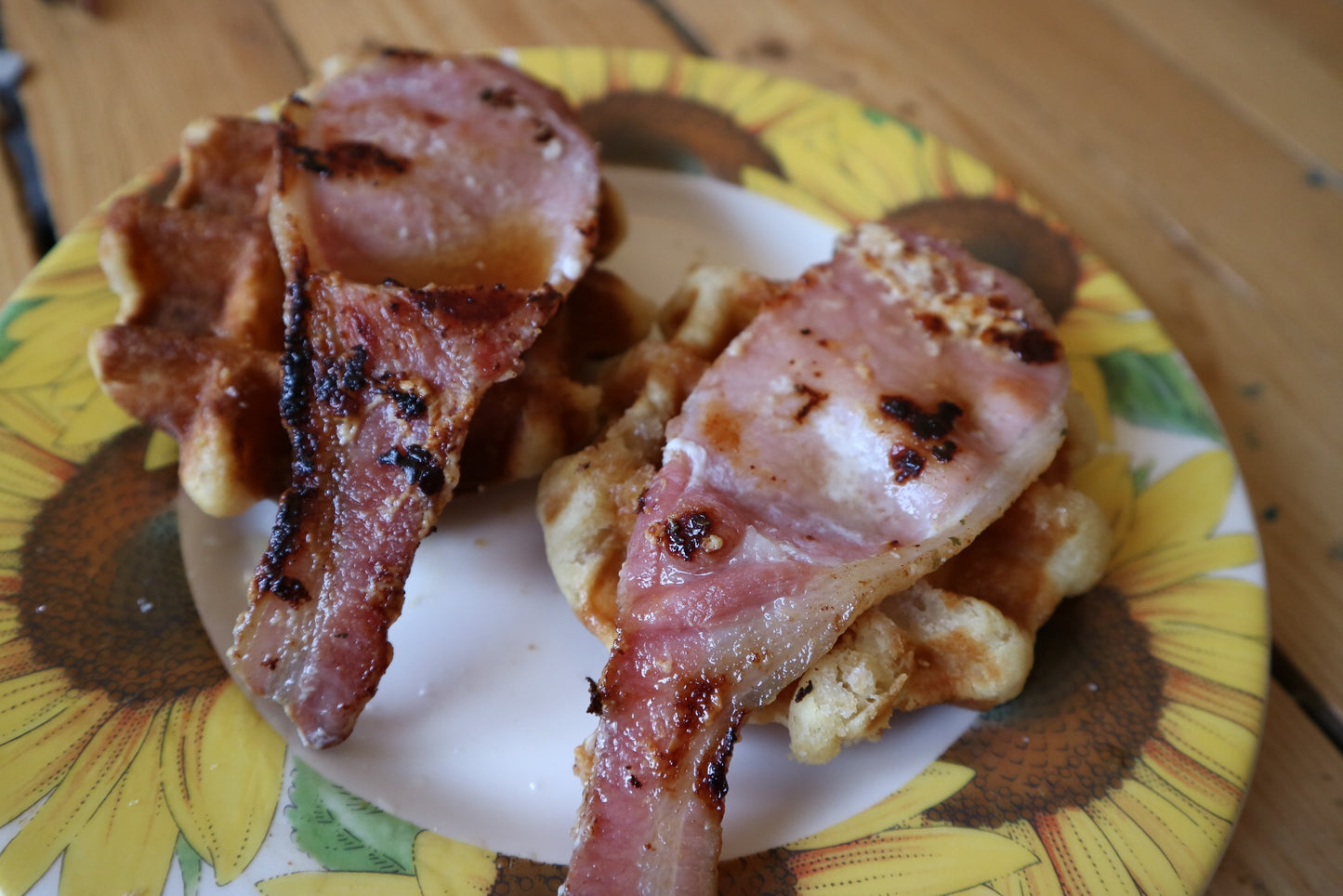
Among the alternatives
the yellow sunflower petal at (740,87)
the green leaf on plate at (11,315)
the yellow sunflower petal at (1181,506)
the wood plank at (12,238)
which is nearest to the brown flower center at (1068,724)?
the yellow sunflower petal at (1181,506)

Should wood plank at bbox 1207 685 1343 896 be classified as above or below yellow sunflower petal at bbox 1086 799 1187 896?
below

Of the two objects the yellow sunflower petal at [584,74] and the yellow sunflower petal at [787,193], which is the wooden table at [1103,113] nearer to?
the yellow sunflower petal at [584,74]

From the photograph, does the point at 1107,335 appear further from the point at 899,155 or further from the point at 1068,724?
the point at 1068,724

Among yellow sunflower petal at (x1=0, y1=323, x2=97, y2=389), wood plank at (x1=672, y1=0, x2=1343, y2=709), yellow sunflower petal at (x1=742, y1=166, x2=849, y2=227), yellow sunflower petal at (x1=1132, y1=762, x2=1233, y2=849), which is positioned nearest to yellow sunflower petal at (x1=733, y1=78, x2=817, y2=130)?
yellow sunflower petal at (x1=742, y1=166, x2=849, y2=227)

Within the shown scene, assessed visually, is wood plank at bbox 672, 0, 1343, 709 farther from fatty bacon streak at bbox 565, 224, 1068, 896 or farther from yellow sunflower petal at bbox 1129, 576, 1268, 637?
fatty bacon streak at bbox 565, 224, 1068, 896

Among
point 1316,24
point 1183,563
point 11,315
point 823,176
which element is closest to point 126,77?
point 11,315

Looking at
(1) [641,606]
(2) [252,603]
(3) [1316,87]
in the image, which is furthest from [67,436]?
(3) [1316,87]
